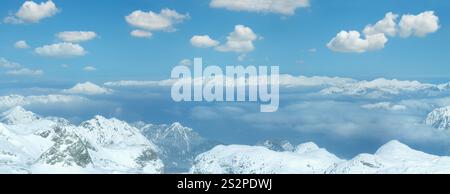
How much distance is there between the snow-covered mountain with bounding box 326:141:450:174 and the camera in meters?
8.05

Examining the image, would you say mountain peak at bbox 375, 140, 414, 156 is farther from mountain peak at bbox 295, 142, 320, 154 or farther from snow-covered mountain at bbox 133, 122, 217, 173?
snow-covered mountain at bbox 133, 122, 217, 173

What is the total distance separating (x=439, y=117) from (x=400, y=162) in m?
1.40

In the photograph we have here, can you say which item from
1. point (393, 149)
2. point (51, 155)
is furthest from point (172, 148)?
point (393, 149)

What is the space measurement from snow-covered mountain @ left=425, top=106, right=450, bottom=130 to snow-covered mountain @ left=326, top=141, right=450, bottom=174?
0.59m

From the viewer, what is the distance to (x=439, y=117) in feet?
34.0

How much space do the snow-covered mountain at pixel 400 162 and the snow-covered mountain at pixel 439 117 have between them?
23.1 inches

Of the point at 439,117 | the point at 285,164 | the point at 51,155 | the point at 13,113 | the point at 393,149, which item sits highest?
the point at 13,113

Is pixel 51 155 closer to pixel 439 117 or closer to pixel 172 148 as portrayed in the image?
pixel 172 148

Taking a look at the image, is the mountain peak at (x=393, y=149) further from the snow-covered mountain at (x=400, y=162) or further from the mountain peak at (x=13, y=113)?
the mountain peak at (x=13, y=113)

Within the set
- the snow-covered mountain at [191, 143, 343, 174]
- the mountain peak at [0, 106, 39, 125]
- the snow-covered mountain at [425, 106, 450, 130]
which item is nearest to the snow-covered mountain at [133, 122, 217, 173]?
the snow-covered mountain at [191, 143, 343, 174]
